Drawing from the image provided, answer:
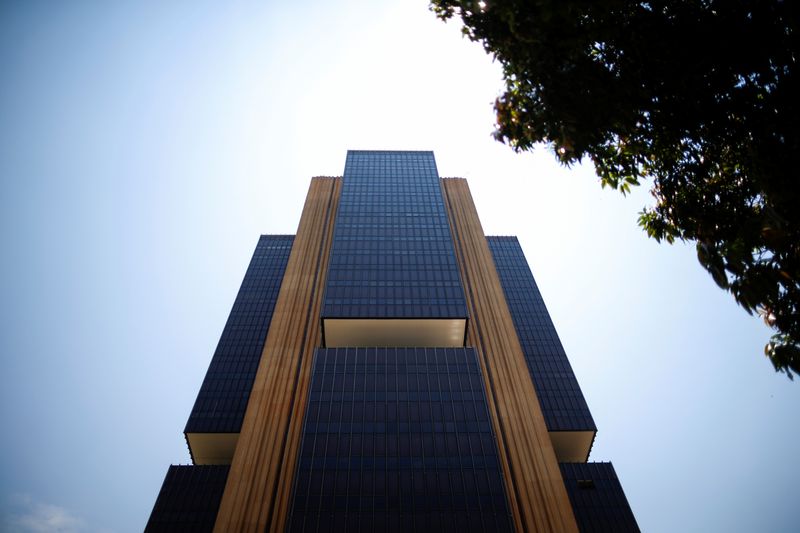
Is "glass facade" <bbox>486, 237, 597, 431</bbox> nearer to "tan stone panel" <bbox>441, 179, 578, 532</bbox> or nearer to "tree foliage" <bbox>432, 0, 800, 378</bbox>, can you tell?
"tan stone panel" <bbox>441, 179, 578, 532</bbox>

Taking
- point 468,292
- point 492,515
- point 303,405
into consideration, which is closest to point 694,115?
point 492,515

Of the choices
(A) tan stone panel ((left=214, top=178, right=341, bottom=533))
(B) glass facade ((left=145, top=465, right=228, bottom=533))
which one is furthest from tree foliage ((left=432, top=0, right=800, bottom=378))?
(B) glass facade ((left=145, top=465, right=228, bottom=533))

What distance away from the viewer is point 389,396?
5278 cm

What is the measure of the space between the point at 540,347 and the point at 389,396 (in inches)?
2159

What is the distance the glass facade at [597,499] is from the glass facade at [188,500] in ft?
180

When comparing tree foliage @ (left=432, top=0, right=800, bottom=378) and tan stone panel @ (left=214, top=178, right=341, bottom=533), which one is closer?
tree foliage @ (left=432, top=0, right=800, bottom=378)

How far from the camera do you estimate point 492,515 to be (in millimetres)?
41281

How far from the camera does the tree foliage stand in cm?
1157

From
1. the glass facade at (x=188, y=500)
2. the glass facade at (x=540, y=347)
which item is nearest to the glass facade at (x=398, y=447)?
the glass facade at (x=188, y=500)

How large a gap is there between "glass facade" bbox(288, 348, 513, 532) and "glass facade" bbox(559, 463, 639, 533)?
2754cm

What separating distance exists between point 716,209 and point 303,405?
167 ft

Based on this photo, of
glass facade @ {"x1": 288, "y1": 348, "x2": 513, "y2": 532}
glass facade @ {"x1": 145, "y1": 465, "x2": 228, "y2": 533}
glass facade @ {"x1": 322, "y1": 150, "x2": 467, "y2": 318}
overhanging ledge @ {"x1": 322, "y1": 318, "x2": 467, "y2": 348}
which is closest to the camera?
glass facade @ {"x1": 288, "y1": 348, "x2": 513, "y2": 532}

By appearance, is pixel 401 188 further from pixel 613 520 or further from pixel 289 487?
pixel 613 520

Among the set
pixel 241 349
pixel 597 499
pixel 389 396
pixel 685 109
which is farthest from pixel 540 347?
pixel 685 109
